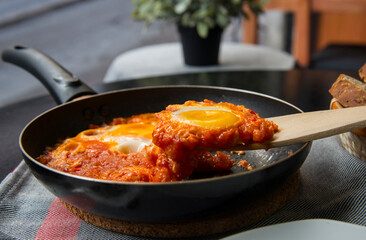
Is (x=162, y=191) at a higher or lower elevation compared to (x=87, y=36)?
higher

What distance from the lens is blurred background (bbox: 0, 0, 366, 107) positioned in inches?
139

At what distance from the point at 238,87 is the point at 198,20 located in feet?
2.78

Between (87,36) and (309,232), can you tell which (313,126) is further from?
(87,36)

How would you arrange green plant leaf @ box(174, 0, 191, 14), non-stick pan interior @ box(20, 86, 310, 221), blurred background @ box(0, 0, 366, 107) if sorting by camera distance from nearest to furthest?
non-stick pan interior @ box(20, 86, 310, 221), green plant leaf @ box(174, 0, 191, 14), blurred background @ box(0, 0, 366, 107)

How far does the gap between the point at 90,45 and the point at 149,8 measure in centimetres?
296

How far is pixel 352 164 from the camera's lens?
92 cm

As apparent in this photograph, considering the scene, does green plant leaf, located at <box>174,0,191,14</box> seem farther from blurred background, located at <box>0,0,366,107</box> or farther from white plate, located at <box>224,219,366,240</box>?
white plate, located at <box>224,219,366,240</box>

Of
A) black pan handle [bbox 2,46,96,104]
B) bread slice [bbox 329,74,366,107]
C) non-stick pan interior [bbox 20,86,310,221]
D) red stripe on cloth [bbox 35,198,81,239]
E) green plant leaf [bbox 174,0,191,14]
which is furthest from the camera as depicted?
green plant leaf [bbox 174,0,191,14]

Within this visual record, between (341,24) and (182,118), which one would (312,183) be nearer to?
(182,118)

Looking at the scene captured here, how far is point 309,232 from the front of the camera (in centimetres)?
65

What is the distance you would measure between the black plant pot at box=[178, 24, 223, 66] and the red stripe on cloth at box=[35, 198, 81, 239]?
160 centimetres

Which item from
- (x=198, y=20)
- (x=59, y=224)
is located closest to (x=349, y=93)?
(x=59, y=224)

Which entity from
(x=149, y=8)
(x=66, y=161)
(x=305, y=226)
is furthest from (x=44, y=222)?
(x=149, y=8)

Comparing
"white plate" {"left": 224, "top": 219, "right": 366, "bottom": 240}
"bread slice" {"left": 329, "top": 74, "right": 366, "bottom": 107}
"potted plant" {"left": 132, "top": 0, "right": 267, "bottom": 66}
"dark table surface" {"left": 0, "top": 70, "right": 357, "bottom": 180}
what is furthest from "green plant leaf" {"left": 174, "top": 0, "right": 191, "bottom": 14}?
"white plate" {"left": 224, "top": 219, "right": 366, "bottom": 240}
